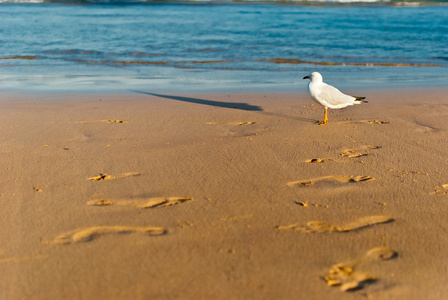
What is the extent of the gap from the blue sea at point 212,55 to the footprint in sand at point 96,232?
5693 mm

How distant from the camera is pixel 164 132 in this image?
538 centimetres

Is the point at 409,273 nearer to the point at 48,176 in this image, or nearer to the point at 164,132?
the point at 48,176

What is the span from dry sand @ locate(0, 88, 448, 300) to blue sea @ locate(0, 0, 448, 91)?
356cm

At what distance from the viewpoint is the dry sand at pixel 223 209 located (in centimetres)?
246

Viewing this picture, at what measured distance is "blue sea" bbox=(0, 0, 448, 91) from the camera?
31.0 feet

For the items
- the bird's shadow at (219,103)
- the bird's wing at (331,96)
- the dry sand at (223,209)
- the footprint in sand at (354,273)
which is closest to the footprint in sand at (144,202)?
the dry sand at (223,209)

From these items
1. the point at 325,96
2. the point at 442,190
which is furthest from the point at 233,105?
the point at 442,190

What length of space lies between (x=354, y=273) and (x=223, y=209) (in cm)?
105

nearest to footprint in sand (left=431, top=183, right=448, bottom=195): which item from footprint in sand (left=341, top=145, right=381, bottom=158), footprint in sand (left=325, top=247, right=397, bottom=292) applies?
footprint in sand (left=341, top=145, right=381, bottom=158)

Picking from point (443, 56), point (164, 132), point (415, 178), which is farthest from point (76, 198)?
point (443, 56)

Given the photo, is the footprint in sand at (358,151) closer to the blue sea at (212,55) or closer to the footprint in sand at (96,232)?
the footprint in sand at (96,232)

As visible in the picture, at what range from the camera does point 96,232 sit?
2.92m

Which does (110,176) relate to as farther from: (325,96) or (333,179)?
(325,96)

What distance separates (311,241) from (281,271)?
1.22 feet
